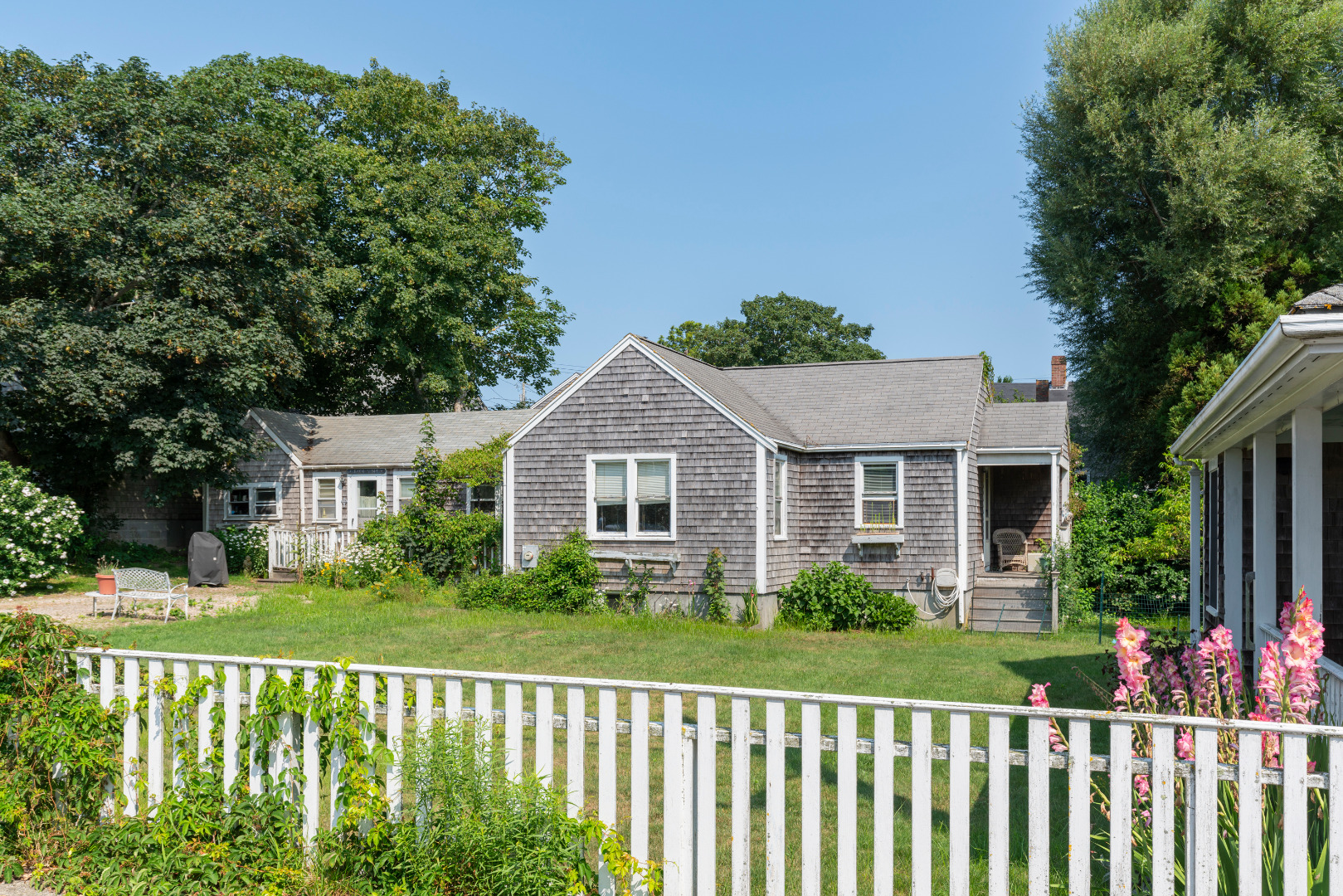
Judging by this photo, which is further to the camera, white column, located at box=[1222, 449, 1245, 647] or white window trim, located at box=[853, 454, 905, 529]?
white window trim, located at box=[853, 454, 905, 529]

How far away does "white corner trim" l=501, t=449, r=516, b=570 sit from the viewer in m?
17.9

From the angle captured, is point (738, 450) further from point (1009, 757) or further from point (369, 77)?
point (369, 77)

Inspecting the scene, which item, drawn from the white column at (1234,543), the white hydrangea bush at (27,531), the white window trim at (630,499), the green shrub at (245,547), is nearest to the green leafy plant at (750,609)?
the white window trim at (630,499)

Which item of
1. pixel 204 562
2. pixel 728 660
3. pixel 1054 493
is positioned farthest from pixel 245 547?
pixel 1054 493

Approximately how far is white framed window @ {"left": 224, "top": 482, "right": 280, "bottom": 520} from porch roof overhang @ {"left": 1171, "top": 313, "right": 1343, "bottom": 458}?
22.9 m

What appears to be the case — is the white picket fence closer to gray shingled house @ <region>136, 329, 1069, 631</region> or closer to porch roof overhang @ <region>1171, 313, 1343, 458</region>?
A: gray shingled house @ <region>136, 329, 1069, 631</region>

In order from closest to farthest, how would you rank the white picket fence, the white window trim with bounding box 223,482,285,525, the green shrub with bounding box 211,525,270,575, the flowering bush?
the flowering bush, the white picket fence, the green shrub with bounding box 211,525,270,575, the white window trim with bounding box 223,482,285,525

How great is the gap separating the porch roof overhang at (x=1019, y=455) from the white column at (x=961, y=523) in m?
1.69

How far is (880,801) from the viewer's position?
3664 millimetres

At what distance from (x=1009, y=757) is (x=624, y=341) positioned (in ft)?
46.3

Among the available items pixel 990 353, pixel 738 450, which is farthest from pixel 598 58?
pixel 990 353

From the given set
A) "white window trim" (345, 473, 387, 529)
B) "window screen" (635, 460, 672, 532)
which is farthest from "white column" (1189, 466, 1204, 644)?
"white window trim" (345, 473, 387, 529)

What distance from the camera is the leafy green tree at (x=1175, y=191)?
21.2m

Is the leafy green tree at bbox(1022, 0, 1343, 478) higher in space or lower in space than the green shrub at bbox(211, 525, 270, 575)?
higher
